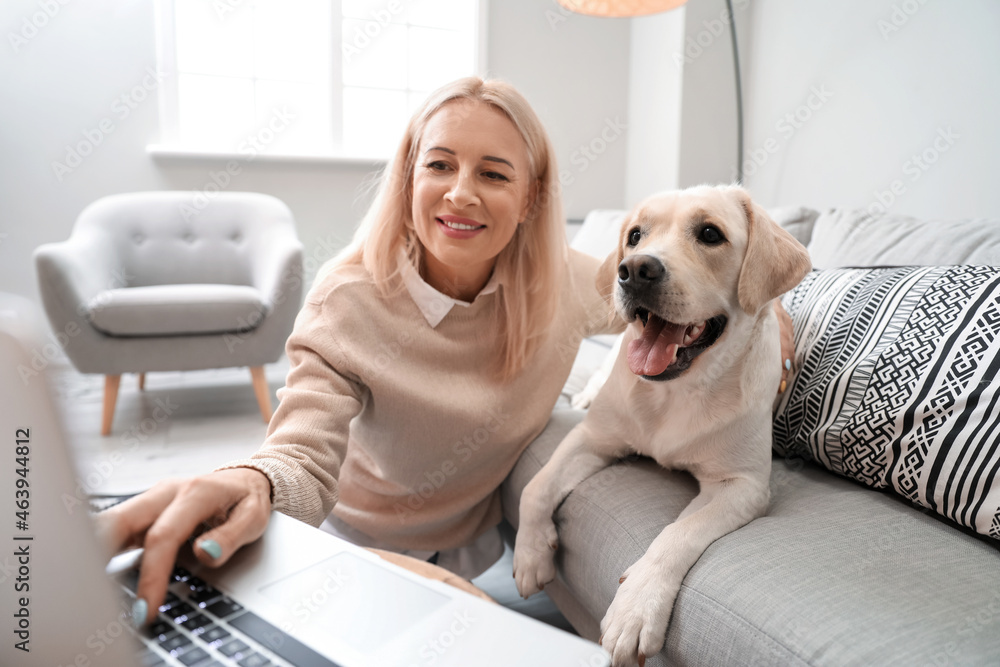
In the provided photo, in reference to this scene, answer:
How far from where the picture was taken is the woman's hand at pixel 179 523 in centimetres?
50

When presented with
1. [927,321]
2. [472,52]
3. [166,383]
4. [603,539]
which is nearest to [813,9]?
[472,52]

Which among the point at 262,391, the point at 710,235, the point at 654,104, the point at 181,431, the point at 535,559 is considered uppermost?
the point at 654,104

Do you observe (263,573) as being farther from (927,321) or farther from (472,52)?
(472,52)

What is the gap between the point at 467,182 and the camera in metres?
1.23

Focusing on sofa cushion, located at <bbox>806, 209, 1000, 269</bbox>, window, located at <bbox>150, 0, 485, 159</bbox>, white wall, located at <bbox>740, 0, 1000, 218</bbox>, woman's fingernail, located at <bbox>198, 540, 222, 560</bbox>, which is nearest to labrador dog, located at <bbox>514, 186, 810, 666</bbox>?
sofa cushion, located at <bbox>806, 209, 1000, 269</bbox>

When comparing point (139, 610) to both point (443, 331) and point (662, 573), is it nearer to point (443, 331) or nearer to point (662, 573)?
point (662, 573)

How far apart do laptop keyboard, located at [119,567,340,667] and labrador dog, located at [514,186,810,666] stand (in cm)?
63

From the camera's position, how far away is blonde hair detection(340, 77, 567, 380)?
1303mm

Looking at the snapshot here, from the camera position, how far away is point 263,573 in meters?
0.54

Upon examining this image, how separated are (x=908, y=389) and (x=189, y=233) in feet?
11.8

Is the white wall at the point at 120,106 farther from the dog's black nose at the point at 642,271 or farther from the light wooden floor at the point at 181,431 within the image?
the dog's black nose at the point at 642,271

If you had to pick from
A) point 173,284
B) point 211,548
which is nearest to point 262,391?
point 173,284

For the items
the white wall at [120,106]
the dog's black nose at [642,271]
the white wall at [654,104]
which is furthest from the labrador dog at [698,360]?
the white wall at [120,106]

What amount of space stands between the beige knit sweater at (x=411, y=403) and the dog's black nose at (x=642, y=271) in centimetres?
40
